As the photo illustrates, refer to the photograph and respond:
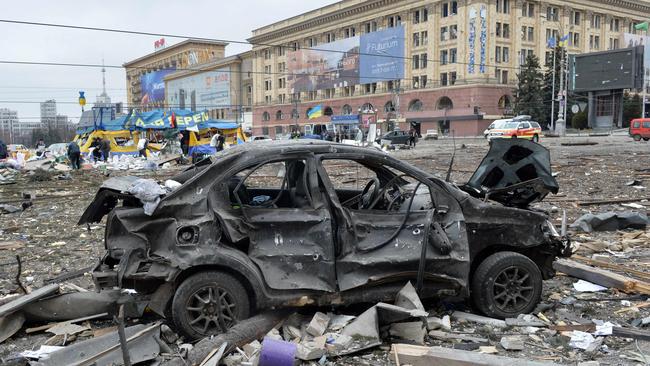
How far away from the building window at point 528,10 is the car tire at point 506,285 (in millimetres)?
73120

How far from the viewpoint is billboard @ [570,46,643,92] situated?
6062cm

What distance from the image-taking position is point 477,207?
4.98m

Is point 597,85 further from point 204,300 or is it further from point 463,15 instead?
point 204,300

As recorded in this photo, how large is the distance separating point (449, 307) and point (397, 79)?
243ft

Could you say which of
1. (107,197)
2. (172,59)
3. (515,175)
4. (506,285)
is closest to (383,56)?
(515,175)

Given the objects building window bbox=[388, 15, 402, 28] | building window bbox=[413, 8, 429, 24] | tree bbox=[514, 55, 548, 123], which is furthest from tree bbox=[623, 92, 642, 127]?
building window bbox=[388, 15, 402, 28]

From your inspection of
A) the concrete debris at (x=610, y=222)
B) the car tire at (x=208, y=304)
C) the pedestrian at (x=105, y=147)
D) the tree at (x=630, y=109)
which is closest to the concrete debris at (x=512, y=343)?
the car tire at (x=208, y=304)

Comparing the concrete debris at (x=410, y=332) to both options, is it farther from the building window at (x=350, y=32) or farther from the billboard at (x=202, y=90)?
the billboard at (x=202, y=90)

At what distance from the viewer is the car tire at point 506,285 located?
496cm

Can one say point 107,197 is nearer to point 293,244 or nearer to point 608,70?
point 293,244

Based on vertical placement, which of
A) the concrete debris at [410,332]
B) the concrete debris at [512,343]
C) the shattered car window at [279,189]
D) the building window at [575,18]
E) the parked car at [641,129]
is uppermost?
the building window at [575,18]

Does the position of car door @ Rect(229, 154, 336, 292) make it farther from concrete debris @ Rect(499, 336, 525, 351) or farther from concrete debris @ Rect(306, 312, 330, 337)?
concrete debris @ Rect(499, 336, 525, 351)

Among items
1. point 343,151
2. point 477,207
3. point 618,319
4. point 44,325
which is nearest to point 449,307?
point 477,207

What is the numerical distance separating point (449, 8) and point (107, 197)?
237 feet
